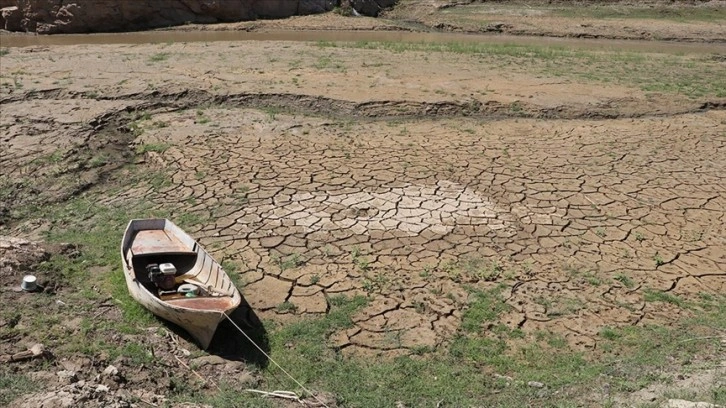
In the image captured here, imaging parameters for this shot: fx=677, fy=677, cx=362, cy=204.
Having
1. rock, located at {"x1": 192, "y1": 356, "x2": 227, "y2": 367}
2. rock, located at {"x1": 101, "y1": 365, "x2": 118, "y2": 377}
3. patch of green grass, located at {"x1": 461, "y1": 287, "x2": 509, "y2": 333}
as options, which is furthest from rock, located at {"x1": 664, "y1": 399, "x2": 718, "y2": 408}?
rock, located at {"x1": 101, "y1": 365, "x2": 118, "y2": 377}

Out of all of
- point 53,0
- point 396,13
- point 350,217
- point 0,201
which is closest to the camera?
point 350,217

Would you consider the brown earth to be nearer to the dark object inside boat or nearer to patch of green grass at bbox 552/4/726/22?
the dark object inside boat

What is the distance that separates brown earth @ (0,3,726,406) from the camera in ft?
19.8

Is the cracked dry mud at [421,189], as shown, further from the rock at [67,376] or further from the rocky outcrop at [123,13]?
the rocky outcrop at [123,13]

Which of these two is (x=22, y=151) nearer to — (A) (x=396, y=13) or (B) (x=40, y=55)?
(B) (x=40, y=55)

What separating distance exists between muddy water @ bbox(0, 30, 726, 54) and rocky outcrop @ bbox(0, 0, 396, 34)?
78 centimetres

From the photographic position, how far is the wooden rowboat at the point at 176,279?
5332 millimetres

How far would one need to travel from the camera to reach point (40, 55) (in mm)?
17109

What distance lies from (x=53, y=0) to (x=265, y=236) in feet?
68.5

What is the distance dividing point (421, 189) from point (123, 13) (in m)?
20.0

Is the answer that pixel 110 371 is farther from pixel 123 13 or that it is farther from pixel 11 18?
pixel 11 18

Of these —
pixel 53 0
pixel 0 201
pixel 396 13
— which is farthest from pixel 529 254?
pixel 396 13

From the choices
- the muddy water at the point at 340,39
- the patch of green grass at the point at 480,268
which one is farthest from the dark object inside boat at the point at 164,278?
the muddy water at the point at 340,39

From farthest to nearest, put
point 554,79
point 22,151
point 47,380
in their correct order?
point 554,79 → point 22,151 → point 47,380
